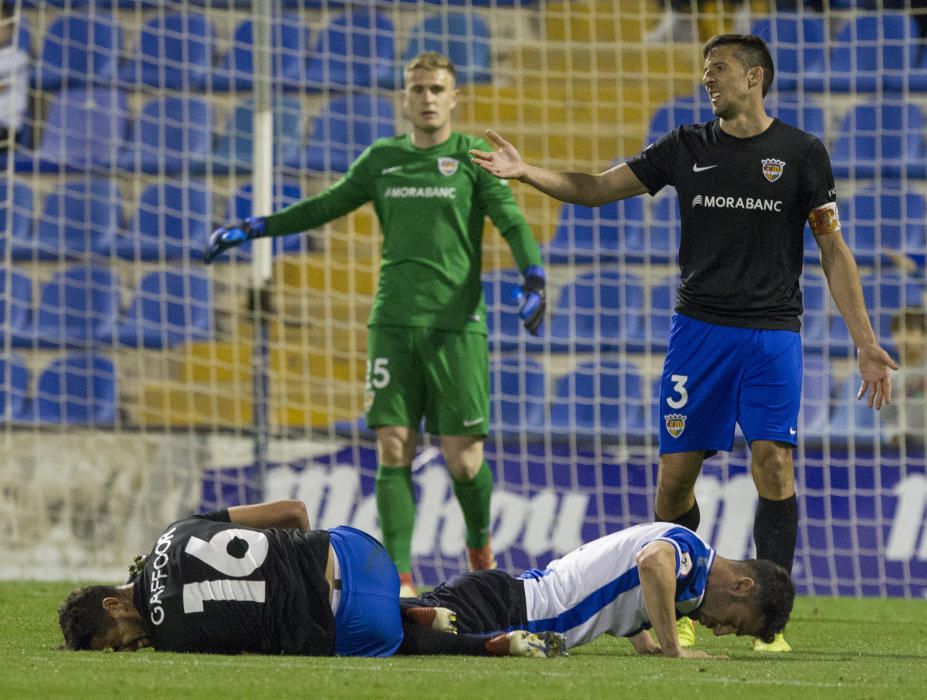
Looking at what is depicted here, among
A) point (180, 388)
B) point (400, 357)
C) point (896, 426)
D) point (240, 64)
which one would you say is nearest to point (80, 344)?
point (180, 388)

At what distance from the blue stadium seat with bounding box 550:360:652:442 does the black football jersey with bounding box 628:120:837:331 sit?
3.98 m

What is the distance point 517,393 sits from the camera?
941cm

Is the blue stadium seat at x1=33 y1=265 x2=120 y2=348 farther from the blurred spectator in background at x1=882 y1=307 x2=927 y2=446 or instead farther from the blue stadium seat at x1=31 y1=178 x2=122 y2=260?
the blurred spectator in background at x1=882 y1=307 x2=927 y2=446

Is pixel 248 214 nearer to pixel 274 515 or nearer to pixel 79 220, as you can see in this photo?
pixel 79 220

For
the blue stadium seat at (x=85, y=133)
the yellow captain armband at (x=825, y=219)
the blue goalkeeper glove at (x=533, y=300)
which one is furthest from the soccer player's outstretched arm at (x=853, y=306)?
the blue stadium seat at (x=85, y=133)

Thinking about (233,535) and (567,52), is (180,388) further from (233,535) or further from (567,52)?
(233,535)

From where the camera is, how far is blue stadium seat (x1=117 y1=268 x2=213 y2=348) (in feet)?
32.0

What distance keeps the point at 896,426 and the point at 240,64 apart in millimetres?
4590

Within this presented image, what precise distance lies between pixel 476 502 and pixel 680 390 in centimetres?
170

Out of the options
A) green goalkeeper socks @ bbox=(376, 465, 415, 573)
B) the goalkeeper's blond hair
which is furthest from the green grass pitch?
the goalkeeper's blond hair

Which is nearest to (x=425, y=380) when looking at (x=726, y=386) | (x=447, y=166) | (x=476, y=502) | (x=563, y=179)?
(x=476, y=502)

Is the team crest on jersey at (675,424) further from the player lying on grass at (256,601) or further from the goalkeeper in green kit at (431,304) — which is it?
the goalkeeper in green kit at (431,304)

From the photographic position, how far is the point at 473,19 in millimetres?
10609

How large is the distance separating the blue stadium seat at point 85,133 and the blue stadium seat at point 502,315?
8.15 ft
